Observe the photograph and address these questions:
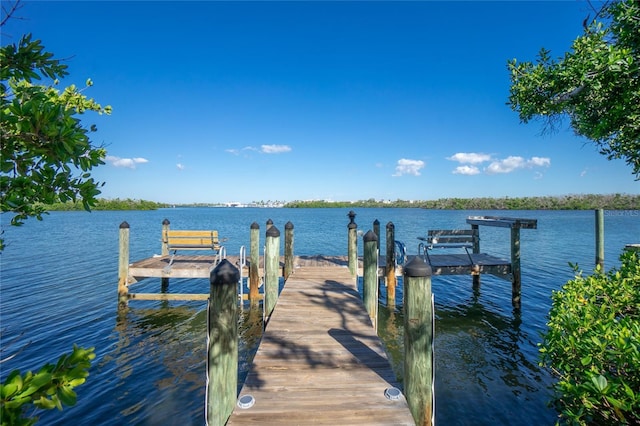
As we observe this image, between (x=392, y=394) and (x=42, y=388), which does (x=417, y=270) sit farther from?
(x=42, y=388)

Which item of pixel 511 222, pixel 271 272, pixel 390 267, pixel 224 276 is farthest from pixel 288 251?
pixel 511 222

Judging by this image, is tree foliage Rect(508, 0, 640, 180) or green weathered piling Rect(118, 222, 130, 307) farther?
green weathered piling Rect(118, 222, 130, 307)

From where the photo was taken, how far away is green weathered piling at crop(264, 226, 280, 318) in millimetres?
7234

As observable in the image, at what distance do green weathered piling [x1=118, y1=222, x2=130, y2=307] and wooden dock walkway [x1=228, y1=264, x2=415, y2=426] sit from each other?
22.2 feet

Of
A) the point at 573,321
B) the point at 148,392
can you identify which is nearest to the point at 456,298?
the point at 573,321

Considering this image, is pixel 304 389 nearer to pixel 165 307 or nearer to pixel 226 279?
pixel 226 279

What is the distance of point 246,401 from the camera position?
3.32 metres

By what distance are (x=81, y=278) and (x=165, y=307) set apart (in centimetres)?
763

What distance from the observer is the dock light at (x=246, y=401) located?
327 cm

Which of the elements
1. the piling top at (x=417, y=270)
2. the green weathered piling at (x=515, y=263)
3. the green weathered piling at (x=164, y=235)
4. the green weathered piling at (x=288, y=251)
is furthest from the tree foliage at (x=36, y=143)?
the green weathered piling at (x=515, y=263)

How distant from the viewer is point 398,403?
336 cm

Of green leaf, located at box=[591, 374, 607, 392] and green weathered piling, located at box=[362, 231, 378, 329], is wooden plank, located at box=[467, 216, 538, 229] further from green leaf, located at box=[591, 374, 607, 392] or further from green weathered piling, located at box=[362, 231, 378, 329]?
green leaf, located at box=[591, 374, 607, 392]

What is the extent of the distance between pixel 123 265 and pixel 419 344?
34.3ft

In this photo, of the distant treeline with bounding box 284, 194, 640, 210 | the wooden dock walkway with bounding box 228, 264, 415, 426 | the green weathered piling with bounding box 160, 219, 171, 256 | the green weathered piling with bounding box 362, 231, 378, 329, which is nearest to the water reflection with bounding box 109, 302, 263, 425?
the green weathered piling with bounding box 160, 219, 171, 256
